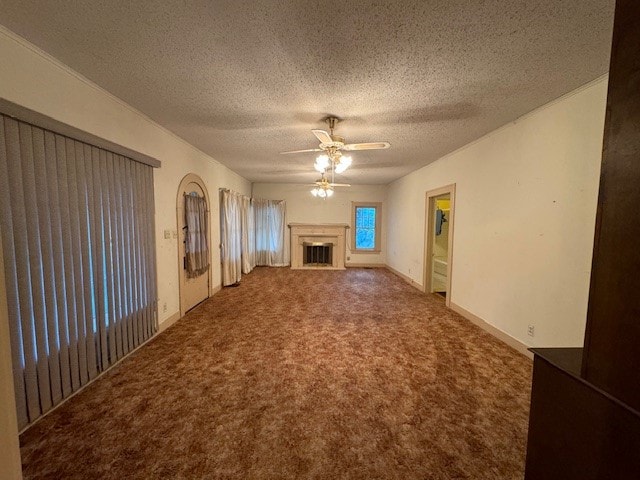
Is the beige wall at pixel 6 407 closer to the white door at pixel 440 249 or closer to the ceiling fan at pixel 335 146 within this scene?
the ceiling fan at pixel 335 146

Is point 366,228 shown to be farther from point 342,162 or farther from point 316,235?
point 342,162

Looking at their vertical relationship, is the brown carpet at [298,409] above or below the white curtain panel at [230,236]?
below

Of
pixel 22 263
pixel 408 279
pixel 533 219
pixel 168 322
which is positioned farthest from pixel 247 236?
pixel 533 219

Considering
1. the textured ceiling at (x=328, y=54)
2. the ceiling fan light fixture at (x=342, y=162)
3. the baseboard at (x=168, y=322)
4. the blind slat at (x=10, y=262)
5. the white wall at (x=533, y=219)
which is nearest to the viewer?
the textured ceiling at (x=328, y=54)

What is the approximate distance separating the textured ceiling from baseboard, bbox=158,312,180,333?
2.37 metres

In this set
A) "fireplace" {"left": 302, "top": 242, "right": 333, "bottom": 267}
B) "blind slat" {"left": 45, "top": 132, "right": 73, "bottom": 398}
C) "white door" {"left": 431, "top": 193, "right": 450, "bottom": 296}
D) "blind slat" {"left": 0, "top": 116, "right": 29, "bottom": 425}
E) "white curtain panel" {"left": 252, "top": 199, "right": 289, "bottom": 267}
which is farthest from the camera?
"fireplace" {"left": 302, "top": 242, "right": 333, "bottom": 267}

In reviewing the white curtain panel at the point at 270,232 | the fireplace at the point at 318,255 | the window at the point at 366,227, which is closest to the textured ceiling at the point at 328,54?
the white curtain panel at the point at 270,232

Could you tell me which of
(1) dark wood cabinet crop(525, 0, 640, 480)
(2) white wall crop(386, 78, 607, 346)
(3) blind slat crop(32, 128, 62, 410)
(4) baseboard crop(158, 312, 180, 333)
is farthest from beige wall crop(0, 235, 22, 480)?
(2) white wall crop(386, 78, 607, 346)

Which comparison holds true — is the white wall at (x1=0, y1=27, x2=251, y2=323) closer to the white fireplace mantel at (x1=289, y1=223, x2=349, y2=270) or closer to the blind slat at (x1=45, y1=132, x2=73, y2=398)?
the blind slat at (x1=45, y1=132, x2=73, y2=398)

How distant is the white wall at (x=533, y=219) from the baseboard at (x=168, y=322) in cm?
401

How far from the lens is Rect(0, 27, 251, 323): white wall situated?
1.58m

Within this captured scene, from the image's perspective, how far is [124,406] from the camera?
6.11 ft

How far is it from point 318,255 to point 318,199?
5.42 feet

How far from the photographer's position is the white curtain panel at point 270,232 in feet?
23.9
